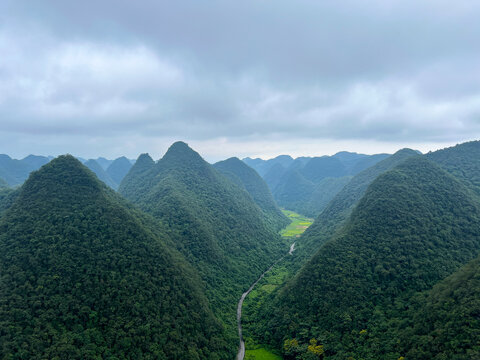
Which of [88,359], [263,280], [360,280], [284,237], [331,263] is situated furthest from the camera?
[284,237]

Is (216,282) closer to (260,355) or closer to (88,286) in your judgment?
(260,355)

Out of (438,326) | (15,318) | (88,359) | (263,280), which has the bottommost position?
(263,280)

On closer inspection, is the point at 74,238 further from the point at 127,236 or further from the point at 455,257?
the point at 455,257

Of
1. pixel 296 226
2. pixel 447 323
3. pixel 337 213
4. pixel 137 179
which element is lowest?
pixel 296 226

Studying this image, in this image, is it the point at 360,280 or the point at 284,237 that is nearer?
the point at 360,280

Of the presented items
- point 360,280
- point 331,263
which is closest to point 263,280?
point 331,263

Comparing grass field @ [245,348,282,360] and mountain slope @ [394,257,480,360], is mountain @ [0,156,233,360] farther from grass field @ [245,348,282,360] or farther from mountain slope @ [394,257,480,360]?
mountain slope @ [394,257,480,360]

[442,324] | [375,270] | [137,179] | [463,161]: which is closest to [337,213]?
[463,161]

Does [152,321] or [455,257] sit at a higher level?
[455,257]
